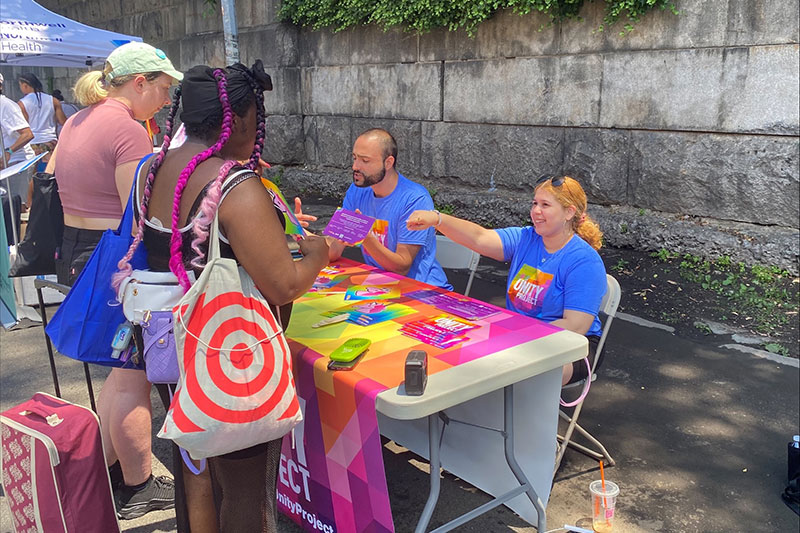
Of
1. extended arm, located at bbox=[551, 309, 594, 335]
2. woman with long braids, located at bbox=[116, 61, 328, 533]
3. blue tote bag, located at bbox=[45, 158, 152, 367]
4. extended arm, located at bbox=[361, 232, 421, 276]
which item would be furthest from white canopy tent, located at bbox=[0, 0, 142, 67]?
extended arm, located at bbox=[551, 309, 594, 335]

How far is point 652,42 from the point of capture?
6434mm

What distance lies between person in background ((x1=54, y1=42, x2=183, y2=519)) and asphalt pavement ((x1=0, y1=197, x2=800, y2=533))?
0.22m

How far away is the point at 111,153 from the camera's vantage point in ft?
11.0

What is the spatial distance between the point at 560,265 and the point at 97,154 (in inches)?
87.2

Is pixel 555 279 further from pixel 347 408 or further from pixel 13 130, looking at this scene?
pixel 13 130

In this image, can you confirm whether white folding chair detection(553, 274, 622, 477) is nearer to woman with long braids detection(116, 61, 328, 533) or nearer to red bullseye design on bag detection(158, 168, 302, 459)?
woman with long braids detection(116, 61, 328, 533)

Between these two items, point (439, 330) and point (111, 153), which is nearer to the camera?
point (439, 330)

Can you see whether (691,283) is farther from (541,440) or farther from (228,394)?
(228,394)

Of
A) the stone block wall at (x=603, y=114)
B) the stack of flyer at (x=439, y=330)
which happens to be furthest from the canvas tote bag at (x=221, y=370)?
the stone block wall at (x=603, y=114)

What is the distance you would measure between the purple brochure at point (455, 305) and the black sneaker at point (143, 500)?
4.48 ft

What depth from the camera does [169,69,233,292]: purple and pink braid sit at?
2072 mm

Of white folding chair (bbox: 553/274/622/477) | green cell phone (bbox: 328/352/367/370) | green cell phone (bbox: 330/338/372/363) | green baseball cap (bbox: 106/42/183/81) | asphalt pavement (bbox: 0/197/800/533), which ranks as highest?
green baseball cap (bbox: 106/42/183/81)

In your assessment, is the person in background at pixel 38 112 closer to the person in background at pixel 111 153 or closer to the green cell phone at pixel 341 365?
the person in background at pixel 111 153

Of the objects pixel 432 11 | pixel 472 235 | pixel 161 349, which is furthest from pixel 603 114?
pixel 161 349
